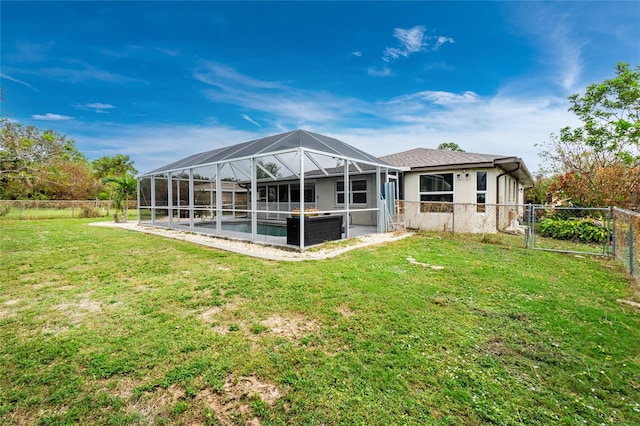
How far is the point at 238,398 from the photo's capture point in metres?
2.04

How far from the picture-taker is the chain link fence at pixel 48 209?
56.6ft

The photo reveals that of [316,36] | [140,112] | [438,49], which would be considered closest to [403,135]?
[438,49]

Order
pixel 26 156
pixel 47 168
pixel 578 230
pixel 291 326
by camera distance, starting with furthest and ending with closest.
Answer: pixel 47 168, pixel 26 156, pixel 578 230, pixel 291 326

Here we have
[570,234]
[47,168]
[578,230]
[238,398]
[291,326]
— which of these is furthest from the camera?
[47,168]

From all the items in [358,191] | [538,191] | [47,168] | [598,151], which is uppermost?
[47,168]

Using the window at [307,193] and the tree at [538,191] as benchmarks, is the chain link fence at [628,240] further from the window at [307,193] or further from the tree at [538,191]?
the tree at [538,191]

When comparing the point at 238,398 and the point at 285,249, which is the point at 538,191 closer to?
the point at 285,249

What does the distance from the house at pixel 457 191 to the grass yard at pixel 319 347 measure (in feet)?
18.1

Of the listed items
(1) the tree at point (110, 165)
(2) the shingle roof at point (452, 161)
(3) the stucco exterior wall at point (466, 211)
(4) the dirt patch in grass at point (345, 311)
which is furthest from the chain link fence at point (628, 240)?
(1) the tree at point (110, 165)

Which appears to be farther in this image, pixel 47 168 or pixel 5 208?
pixel 47 168

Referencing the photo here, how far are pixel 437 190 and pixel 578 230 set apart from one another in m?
4.55

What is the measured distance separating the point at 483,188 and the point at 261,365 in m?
10.9

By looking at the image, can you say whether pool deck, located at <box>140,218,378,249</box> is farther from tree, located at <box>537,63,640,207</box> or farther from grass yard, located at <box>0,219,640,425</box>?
tree, located at <box>537,63,640,207</box>

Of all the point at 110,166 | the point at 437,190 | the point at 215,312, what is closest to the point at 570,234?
the point at 437,190
